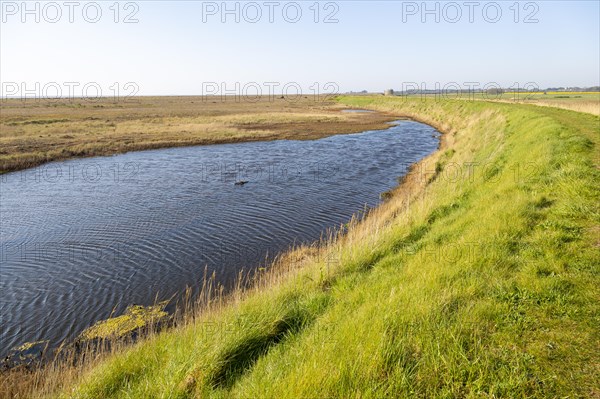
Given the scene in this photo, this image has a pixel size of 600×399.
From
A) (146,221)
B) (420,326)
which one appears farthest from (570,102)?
(420,326)

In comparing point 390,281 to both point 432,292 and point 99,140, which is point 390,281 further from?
point 99,140

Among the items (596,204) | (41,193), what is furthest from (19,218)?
(596,204)

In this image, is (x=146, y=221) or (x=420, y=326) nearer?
(x=420, y=326)

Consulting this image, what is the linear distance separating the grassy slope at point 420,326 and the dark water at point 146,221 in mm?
4713

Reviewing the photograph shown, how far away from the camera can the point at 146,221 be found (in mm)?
15812

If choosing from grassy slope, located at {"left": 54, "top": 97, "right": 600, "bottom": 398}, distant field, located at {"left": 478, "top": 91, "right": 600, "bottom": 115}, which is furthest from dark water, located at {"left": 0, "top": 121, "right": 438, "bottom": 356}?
distant field, located at {"left": 478, "top": 91, "right": 600, "bottom": 115}

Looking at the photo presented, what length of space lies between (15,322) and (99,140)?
34984 mm

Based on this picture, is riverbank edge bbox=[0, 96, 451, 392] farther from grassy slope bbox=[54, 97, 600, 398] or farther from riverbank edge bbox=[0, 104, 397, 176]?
riverbank edge bbox=[0, 104, 397, 176]

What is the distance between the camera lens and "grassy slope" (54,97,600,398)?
3.80 metres

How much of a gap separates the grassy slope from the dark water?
186 inches

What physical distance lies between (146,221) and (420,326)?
563 inches

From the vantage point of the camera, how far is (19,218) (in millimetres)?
16547

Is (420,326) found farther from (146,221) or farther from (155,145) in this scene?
(155,145)

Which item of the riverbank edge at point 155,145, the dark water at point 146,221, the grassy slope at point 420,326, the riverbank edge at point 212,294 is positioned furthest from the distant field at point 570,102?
the grassy slope at point 420,326
